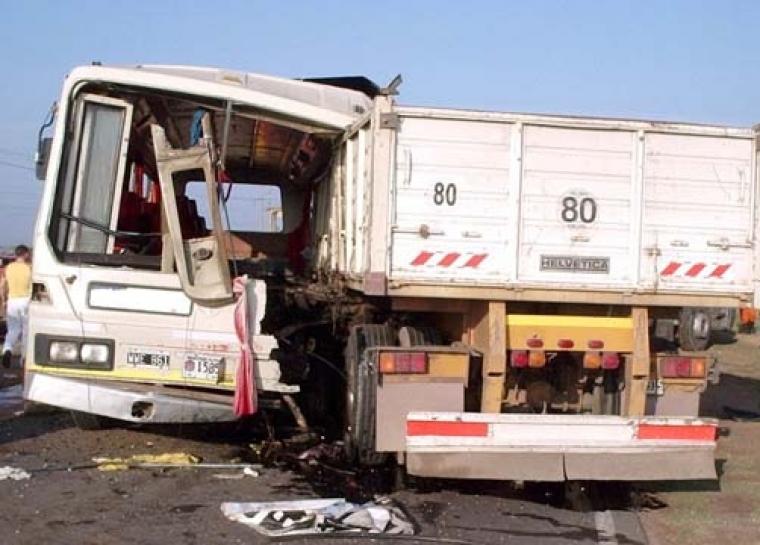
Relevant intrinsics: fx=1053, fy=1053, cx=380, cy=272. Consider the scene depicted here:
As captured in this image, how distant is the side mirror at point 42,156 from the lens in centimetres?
824

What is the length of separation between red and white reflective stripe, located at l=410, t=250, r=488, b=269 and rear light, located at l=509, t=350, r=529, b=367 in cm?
68

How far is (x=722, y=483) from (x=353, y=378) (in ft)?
10.4

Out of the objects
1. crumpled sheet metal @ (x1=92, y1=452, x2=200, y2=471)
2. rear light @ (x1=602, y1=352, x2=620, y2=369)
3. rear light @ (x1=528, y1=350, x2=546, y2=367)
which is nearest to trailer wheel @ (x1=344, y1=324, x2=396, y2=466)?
rear light @ (x1=528, y1=350, x2=546, y2=367)

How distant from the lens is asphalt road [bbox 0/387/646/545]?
647 centimetres

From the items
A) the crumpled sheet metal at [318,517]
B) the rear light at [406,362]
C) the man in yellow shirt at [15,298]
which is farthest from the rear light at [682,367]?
the man in yellow shirt at [15,298]

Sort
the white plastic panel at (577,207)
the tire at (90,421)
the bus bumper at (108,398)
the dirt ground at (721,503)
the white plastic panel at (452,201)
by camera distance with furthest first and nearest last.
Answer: the tire at (90,421), the bus bumper at (108,398), the white plastic panel at (577,207), the white plastic panel at (452,201), the dirt ground at (721,503)

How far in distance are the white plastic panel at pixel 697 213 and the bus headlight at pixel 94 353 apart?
4064 millimetres

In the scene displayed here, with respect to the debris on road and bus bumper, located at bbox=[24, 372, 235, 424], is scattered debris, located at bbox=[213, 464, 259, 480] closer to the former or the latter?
the debris on road

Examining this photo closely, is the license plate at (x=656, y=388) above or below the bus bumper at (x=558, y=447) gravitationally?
above

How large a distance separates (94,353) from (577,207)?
3.78 metres

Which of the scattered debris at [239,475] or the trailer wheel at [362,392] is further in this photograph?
the scattered debris at [239,475]

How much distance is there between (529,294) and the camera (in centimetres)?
745

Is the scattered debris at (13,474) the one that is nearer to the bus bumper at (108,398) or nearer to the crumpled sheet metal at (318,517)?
the bus bumper at (108,398)

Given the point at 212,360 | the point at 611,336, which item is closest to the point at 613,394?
the point at 611,336
